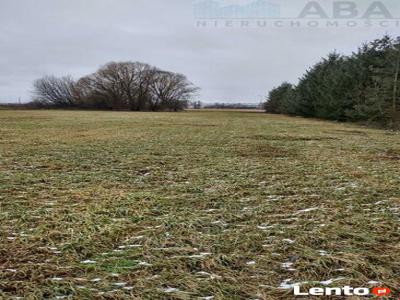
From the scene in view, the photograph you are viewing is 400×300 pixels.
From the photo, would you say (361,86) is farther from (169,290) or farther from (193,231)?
(169,290)

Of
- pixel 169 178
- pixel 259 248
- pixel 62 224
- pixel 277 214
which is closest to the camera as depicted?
pixel 259 248

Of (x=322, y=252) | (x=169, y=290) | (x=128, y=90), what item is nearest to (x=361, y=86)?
(x=322, y=252)

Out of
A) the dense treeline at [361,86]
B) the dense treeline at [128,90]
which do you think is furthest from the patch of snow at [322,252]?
the dense treeline at [128,90]

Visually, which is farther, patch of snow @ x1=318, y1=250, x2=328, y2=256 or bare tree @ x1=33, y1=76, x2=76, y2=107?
bare tree @ x1=33, y1=76, x2=76, y2=107

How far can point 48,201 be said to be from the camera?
5492 mm

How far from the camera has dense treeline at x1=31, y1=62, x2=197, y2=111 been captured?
309ft

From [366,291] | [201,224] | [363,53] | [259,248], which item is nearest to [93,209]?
[201,224]

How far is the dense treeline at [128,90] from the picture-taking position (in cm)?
9431

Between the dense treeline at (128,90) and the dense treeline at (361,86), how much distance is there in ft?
186

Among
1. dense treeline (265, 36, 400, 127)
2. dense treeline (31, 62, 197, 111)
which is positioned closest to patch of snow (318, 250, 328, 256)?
dense treeline (265, 36, 400, 127)

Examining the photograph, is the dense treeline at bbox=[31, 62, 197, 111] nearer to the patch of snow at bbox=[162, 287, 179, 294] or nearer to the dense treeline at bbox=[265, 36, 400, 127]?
the dense treeline at bbox=[265, 36, 400, 127]

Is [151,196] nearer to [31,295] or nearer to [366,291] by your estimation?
[31,295]

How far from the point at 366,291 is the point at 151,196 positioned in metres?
3.77

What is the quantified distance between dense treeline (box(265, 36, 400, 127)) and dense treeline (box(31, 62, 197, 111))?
5674 cm
